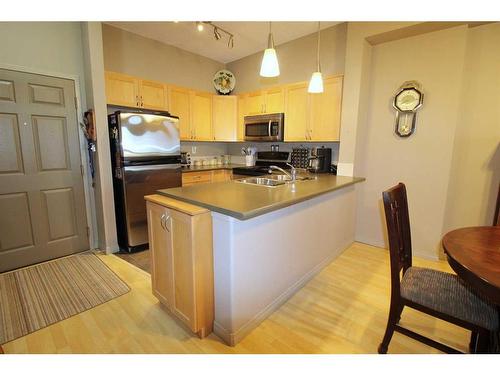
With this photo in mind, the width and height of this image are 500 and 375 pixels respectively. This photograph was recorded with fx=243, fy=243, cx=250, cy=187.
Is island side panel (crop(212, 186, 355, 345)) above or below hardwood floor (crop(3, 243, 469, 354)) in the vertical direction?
above

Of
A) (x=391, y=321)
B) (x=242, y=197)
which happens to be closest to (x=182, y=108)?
(x=242, y=197)

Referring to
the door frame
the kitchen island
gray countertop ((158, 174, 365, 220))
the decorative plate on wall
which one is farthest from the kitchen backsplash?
the door frame

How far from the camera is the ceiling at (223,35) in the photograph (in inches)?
121

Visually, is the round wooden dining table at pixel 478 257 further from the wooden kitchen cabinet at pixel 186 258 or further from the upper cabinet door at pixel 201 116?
the upper cabinet door at pixel 201 116

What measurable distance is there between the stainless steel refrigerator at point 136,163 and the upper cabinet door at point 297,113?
5.26 ft

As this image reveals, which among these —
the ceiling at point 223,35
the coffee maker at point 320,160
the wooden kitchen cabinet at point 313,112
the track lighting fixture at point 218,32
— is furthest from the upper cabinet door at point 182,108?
the coffee maker at point 320,160

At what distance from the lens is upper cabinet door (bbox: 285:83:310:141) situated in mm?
3375

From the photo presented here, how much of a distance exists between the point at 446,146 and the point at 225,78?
3.42 metres

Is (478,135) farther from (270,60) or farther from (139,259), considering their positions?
(139,259)

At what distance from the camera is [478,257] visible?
1081 mm

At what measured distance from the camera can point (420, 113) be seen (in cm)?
262

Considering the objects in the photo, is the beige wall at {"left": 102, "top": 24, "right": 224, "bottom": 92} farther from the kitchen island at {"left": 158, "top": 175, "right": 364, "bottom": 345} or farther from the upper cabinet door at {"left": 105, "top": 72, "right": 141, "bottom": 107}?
the kitchen island at {"left": 158, "top": 175, "right": 364, "bottom": 345}

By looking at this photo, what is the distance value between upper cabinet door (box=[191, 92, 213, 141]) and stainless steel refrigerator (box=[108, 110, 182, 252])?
0.88m
